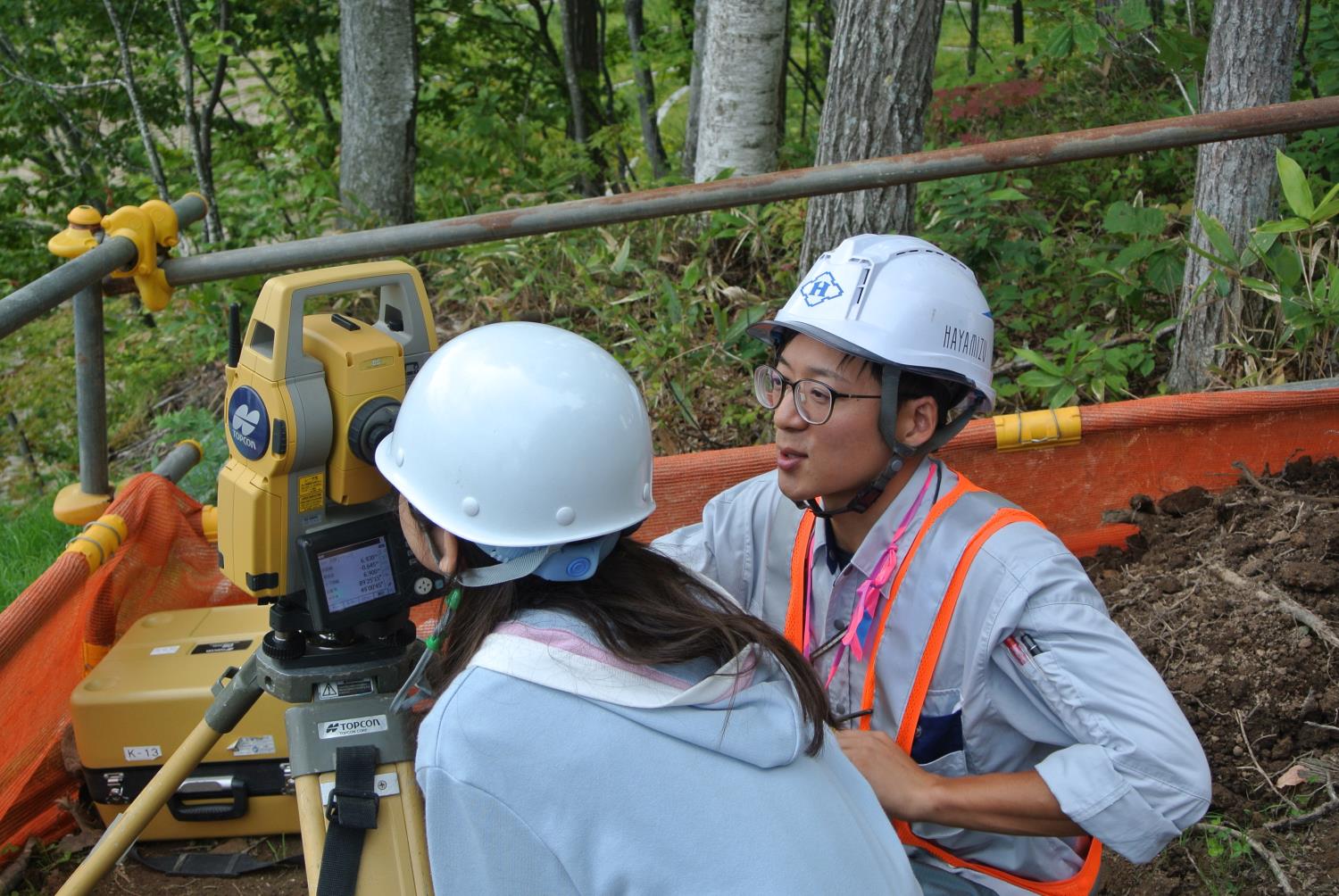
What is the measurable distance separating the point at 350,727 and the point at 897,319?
1.10 m

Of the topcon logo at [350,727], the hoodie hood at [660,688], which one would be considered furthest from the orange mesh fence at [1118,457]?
the hoodie hood at [660,688]

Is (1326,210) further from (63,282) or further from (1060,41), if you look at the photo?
(63,282)

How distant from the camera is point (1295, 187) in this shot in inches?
144

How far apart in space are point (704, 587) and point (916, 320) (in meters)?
0.63

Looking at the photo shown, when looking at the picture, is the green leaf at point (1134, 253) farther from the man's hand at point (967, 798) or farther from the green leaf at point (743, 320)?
the man's hand at point (967, 798)

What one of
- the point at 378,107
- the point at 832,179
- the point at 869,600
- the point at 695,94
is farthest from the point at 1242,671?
the point at 695,94

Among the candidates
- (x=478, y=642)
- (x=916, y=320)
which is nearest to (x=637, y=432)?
(x=478, y=642)

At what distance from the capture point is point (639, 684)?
1392 mm

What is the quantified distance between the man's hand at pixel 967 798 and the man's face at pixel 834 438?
440 millimetres

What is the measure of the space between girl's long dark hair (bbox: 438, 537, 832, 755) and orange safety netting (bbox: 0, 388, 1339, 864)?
160 cm

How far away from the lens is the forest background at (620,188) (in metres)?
4.20

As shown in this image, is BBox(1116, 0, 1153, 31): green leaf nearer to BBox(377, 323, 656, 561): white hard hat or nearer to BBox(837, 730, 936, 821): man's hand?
BBox(837, 730, 936, 821): man's hand

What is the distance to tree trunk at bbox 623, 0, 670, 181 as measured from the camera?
8000mm

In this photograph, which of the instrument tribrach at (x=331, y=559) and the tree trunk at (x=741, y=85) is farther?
the tree trunk at (x=741, y=85)
